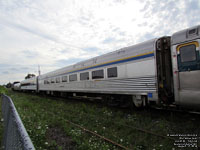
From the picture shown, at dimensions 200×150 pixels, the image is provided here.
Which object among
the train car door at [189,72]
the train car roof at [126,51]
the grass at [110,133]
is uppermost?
the train car roof at [126,51]

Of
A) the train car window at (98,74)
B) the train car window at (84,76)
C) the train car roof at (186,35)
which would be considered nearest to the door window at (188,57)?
the train car roof at (186,35)

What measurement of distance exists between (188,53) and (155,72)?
1.41m

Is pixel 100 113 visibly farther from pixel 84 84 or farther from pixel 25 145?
pixel 25 145

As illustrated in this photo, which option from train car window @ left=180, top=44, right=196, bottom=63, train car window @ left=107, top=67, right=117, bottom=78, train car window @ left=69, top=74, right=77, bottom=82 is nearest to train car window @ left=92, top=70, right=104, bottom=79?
train car window @ left=107, top=67, right=117, bottom=78

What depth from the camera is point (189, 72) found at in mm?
5426

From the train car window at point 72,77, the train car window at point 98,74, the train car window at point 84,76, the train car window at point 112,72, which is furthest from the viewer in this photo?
the train car window at point 72,77

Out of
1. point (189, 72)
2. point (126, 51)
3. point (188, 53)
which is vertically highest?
point (126, 51)

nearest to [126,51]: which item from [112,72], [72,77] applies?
[112,72]

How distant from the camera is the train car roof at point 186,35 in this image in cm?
533

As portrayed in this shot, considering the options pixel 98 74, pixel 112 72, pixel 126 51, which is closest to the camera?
pixel 126 51

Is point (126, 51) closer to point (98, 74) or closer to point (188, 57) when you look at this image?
point (98, 74)

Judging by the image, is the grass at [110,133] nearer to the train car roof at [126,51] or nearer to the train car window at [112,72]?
the train car window at [112,72]

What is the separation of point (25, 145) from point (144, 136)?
4.25 m

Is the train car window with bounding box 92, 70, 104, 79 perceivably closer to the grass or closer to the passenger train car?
the passenger train car
